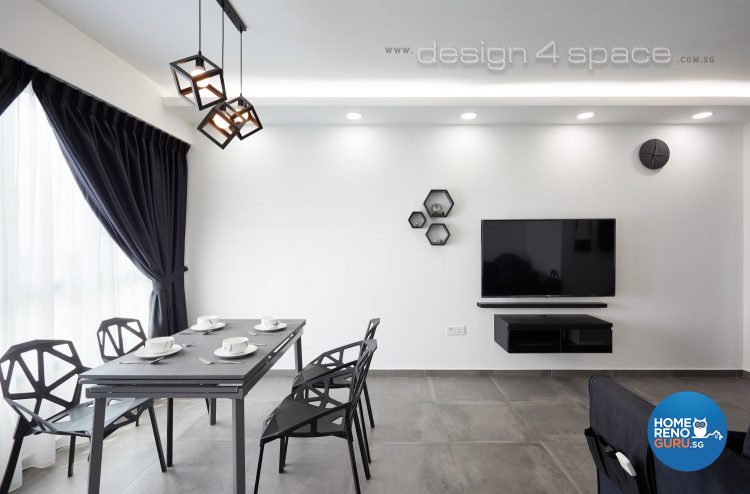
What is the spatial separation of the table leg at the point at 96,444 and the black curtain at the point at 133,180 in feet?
5.11

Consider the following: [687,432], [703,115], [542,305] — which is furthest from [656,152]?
[687,432]

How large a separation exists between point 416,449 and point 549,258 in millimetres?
2298

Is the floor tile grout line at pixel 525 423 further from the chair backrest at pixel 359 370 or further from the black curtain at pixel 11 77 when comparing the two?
the black curtain at pixel 11 77

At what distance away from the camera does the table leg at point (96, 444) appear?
5.20 ft

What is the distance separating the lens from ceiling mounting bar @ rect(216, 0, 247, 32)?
196 centimetres

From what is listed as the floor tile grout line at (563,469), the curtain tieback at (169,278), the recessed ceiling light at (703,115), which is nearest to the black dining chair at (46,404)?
the curtain tieback at (169,278)

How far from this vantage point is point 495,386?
3.33 m

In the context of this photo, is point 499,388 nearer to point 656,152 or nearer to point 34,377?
point 656,152

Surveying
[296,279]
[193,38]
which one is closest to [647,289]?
[296,279]

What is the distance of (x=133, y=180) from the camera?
2.85 metres

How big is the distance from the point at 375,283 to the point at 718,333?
12.1 ft

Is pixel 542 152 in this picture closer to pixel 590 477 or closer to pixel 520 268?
pixel 520 268

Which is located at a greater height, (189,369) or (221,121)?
(221,121)

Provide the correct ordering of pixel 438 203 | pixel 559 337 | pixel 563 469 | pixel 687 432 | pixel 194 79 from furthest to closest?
pixel 438 203
pixel 559 337
pixel 563 469
pixel 194 79
pixel 687 432
